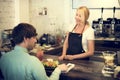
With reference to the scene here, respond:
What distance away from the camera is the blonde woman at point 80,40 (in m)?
2.88

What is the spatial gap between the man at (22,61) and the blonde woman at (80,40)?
3.12ft

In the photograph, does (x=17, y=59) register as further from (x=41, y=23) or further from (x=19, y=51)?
(x=41, y=23)

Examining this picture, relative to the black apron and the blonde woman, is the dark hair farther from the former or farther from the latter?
the black apron

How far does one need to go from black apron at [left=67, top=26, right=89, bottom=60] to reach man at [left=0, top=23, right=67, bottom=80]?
1.17 metres

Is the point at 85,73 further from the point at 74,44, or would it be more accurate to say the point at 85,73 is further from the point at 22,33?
the point at 74,44

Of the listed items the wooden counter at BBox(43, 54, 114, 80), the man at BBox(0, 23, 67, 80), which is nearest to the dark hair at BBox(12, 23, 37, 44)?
the man at BBox(0, 23, 67, 80)

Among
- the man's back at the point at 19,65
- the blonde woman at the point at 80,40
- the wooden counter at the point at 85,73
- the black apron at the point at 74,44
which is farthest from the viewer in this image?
the black apron at the point at 74,44

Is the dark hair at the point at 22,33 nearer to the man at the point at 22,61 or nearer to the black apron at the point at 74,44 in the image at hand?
the man at the point at 22,61

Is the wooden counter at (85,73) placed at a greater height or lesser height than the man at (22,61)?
lesser

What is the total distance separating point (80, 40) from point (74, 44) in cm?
12

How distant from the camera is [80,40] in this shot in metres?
3.03

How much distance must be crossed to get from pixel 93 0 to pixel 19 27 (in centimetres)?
300

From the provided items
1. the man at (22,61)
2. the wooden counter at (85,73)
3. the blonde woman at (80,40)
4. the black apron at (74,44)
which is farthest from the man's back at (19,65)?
the black apron at (74,44)

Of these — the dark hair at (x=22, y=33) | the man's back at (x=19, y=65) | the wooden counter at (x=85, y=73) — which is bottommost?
the wooden counter at (x=85, y=73)
